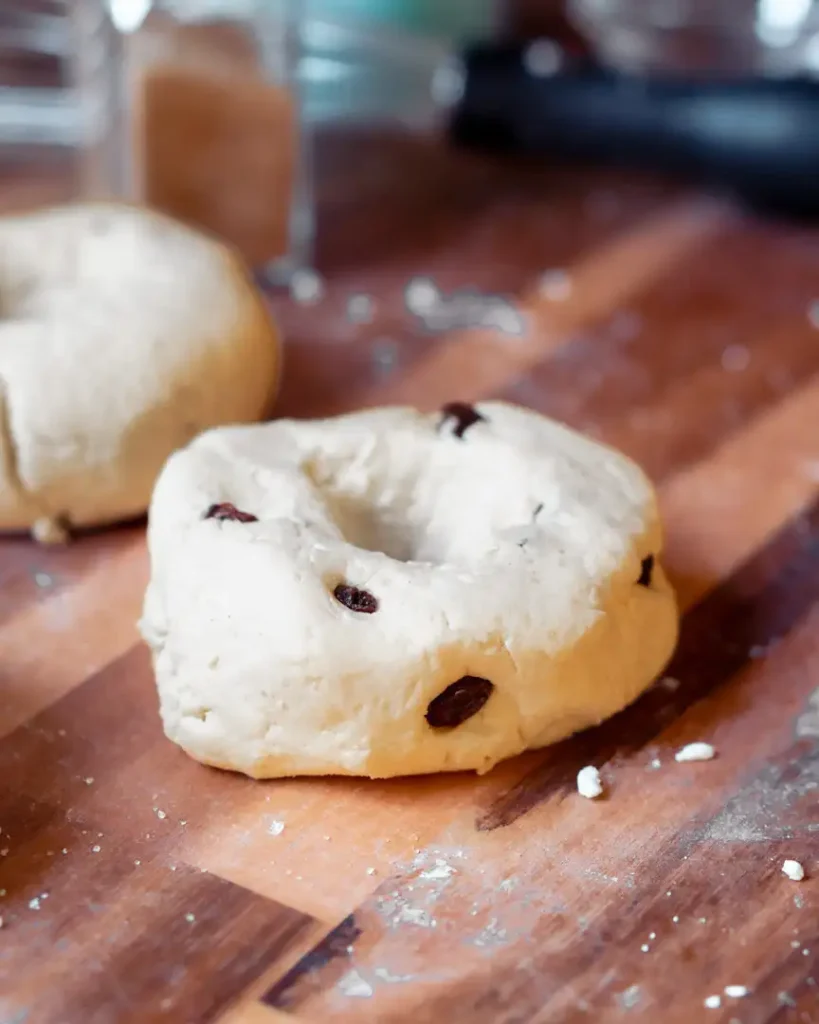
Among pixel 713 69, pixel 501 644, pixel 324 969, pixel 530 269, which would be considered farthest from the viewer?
pixel 713 69

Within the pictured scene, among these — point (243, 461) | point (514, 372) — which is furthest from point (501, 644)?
point (514, 372)

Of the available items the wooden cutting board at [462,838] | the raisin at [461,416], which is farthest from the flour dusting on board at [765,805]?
the raisin at [461,416]

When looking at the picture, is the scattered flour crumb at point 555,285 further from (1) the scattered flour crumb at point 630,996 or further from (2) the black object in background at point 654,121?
(1) the scattered flour crumb at point 630,996

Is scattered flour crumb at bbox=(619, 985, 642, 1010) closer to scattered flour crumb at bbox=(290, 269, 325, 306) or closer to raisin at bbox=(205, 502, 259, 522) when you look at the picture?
raisin at bbox=(205, 502, 259, 522)

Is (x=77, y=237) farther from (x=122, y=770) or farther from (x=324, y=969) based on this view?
(x=324, y=969)

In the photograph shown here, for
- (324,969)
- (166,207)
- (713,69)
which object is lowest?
(324,969)

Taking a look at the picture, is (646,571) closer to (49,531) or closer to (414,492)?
(414,492)
